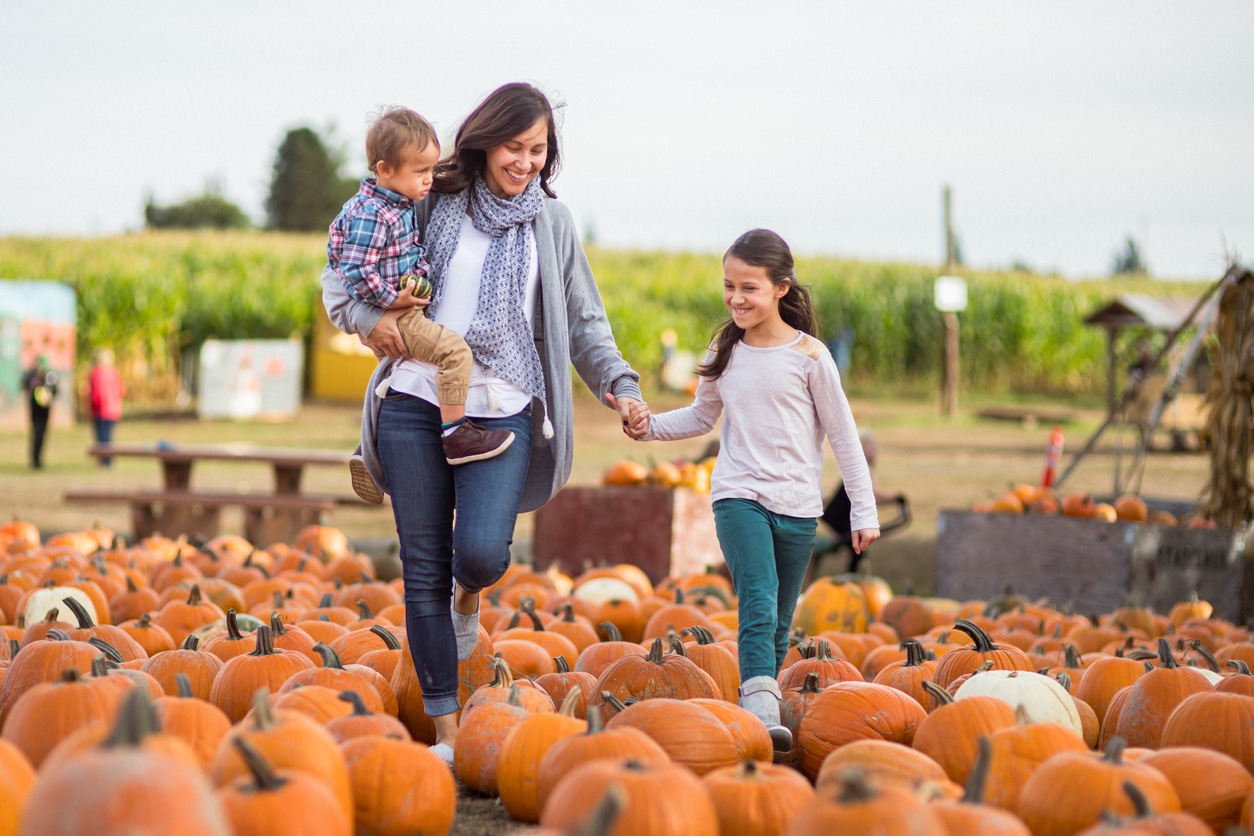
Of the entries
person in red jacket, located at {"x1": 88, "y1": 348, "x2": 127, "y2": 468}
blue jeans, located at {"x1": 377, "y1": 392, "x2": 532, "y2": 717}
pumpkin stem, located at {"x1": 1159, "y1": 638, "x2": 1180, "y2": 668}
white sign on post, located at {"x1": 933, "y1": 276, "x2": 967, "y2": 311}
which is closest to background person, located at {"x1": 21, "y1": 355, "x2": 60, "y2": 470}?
person in red jacket, located at {"x1": 88, "y1": 348, "x2": 127, "y2": 468}

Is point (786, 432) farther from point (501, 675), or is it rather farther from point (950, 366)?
point (950, 366)

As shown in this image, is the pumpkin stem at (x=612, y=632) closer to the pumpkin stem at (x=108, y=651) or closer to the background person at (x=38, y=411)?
the pumpkin stem at (x=108, y=651)

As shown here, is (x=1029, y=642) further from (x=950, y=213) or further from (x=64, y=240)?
(x=64, y=240)

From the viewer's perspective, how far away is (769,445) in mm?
3420

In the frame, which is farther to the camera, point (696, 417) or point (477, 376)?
point (696, 417)

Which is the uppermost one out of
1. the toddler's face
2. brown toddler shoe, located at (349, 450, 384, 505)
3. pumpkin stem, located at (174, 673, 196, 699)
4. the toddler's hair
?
the toddler's hair

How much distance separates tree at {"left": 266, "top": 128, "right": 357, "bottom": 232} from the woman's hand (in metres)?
57.1

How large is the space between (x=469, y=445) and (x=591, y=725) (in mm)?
794

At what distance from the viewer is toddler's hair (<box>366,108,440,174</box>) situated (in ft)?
9.85

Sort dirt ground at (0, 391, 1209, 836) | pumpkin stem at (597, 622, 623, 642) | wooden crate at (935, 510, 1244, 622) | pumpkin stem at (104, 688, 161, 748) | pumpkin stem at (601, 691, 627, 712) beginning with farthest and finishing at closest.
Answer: dirt ground at (0, 391, 1209, 836)
wooden crate at (935, 510, 1244, 622)
pumpkin stem at (597, 622, 623, 642)
pumpkin stem at (601, 691, 627, 712)
pumpkin stem at (104, 688, 161, 748)

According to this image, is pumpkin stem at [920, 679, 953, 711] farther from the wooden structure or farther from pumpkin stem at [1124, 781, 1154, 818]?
the wooden structure

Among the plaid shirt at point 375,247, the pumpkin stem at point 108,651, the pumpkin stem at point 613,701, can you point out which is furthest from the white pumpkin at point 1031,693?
the pumpkin stem at point 108,651

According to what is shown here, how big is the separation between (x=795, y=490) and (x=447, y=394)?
39.3 inches

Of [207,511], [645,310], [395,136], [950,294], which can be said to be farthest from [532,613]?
[645,310]
